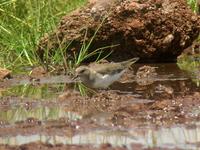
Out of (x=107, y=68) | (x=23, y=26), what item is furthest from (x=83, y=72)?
(x=23, y=26)

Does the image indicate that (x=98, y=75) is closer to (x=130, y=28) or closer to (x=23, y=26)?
(x=130, y=28)

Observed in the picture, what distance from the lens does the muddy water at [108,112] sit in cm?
777

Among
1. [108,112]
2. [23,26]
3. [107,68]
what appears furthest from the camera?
[23,26]

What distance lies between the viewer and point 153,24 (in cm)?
1398

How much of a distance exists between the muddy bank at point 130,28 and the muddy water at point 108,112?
59.0 inches

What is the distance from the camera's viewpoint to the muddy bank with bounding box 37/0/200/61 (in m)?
13.9

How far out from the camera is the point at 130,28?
13.9 meters

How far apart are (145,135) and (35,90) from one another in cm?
413

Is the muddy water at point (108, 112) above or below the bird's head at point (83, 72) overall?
below

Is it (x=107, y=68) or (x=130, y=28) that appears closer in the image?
(x=107, y=68)

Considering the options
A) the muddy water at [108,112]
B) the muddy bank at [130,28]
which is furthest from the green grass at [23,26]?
the muddy water at [108,112]

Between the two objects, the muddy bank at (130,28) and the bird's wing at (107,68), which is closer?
the bird's wing at (107,68)

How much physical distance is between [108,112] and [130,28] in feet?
15.8

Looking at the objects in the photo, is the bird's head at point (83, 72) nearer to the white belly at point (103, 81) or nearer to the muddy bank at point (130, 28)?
the white belly at point (103, 81)
